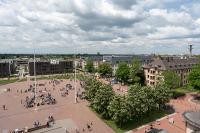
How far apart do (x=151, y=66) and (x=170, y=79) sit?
22048 mm

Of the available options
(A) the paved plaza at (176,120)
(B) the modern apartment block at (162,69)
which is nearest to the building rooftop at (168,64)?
(B) the modern apartment block at (162,69)

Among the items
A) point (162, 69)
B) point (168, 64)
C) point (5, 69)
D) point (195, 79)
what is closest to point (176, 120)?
point (195, 79)

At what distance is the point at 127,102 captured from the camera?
154 feet

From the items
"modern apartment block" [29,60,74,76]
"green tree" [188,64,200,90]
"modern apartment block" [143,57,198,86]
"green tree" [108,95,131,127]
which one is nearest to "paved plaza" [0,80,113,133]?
"green tree" [108,95,131,127]

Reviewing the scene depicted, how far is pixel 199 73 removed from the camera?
6869 centimetres

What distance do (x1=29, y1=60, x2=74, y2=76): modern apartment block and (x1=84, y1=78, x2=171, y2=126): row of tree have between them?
9578 centimetres

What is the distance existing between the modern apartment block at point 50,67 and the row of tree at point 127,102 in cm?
9578

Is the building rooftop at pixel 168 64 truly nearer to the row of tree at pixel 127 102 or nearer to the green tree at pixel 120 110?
the row of tree at pixel 127 102

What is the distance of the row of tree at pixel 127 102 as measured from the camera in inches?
1820

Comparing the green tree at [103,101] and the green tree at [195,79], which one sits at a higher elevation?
the green tree at [195,79]

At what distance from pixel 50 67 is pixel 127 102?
11723cm

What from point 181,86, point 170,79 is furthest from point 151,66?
point 170,79

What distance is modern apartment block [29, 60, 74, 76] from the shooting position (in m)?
151

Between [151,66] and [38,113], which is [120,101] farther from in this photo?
[151,66]
